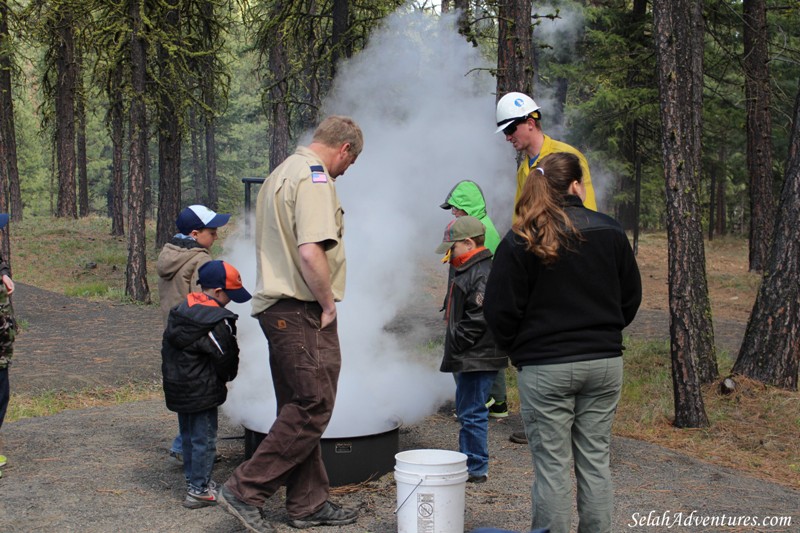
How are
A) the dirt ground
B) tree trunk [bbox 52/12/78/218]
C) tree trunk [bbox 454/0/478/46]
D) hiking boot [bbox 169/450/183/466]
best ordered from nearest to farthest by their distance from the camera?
1. the dirt ground
2. hiking boot [bbox 169/450/183/466]
3. tree trunk [bbox 454/0/478/46]
4. tree trunk [bbox 52/12/78/218]

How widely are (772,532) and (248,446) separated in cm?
296

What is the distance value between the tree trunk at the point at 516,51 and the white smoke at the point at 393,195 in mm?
317

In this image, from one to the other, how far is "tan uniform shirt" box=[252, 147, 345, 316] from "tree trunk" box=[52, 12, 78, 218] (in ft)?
64.4

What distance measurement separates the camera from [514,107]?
179 inches

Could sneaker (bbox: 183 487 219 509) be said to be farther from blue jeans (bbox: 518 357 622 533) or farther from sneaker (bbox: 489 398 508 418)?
sneaker (bbox: 489 398 508 418)

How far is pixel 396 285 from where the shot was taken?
719cm

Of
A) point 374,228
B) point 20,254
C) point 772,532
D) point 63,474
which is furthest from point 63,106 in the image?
point 772,532

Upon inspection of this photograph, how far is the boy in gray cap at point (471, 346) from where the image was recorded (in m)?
4.60

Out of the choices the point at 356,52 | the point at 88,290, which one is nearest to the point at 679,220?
the point at 356,52

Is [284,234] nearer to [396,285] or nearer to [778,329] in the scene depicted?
[396,285]

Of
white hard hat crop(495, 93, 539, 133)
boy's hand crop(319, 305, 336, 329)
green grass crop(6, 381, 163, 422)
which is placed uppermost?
white hard hat crop(495, 93, 539, 133)

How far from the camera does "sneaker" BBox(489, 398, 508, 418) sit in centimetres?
651

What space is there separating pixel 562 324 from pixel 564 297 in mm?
109

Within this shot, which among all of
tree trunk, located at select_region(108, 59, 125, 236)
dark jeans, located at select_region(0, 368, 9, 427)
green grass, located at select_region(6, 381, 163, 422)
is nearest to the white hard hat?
dark jeans, located at select_region(0, 368, 9, 427)
